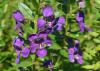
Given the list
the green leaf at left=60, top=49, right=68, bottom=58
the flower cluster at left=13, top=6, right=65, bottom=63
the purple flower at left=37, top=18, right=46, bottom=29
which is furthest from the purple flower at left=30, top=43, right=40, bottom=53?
the green leaf at left=60, top=49, right=68, bottom=58

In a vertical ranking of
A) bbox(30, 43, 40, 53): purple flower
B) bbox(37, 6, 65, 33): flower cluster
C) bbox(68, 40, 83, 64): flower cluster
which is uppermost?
bbox(37, 6, 65, 33): flower cluster

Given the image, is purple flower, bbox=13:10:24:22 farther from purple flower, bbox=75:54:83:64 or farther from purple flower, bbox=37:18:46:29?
purple flower, bbox=75:54:83:64

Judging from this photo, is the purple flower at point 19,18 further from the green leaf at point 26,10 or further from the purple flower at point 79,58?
the purple flower at point 79,58

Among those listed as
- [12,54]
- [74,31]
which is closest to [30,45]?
[74,31]

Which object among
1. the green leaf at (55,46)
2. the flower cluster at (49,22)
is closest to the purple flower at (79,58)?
the green leaf at (55,46)

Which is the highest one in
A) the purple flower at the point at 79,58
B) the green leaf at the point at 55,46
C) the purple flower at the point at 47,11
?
the purple flower at the point at 47,11

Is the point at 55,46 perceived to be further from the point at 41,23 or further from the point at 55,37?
the point at 41,23

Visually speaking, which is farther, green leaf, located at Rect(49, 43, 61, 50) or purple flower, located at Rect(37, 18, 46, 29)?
green leaf, located at Rect(49, 43, 61, 50)
